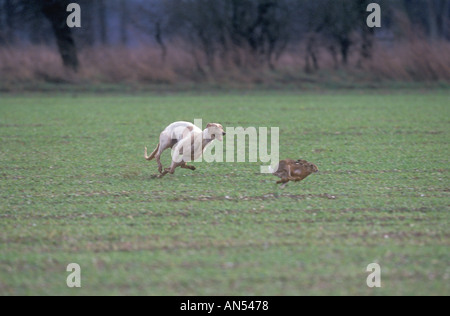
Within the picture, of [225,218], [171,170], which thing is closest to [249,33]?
[171,170]

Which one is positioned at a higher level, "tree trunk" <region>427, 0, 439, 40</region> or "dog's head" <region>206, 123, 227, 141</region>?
"tree trunk" <region>427, 0, 439, 40</region>

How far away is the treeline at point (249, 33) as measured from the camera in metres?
28.5

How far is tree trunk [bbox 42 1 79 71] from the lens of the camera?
2979 centimetres

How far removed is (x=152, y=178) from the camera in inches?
346

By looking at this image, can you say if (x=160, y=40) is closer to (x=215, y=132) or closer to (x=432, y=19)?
(x=432, y=19)

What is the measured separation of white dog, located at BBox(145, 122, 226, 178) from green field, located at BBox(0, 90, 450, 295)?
319 millimetres

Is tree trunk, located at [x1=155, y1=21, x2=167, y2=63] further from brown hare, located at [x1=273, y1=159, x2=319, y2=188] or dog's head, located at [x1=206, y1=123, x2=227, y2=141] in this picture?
brown hare, located at [x1=273, y1=159, x2=319, y2=188]

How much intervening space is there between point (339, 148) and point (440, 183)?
323 centimetres

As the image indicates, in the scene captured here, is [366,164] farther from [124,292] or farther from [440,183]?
[124,292]

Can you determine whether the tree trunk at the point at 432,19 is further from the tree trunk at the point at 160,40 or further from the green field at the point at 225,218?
the green field at the point at 225,218

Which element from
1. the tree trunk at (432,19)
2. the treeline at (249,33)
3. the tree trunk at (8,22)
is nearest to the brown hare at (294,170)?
the treeline at (249,33)

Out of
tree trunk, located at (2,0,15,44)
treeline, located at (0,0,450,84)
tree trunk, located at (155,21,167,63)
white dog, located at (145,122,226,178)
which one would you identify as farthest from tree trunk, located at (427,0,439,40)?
white dog, located at (145,122,226,178)
